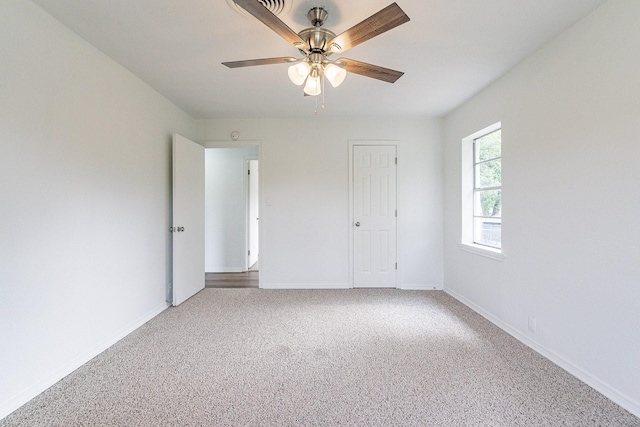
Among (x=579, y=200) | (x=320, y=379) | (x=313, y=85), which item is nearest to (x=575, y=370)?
(x=579, y=200)

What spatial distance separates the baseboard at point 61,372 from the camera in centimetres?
156

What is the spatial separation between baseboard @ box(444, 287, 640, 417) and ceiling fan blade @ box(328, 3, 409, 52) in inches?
93.3

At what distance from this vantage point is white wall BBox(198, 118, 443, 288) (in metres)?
3.85

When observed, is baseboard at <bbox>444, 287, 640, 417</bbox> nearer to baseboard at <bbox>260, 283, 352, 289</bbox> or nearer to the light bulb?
baseboard at <bbox>260, 283, 352, 289</bbox>

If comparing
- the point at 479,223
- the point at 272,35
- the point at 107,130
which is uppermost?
the point at 272,35

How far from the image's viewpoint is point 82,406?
63.1 inches

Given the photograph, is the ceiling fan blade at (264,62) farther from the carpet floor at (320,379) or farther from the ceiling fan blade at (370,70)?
the carpet floor at (320,379)

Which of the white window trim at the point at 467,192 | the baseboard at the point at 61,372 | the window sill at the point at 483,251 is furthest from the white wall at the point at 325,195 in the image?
the baseboard at the point at 61,372

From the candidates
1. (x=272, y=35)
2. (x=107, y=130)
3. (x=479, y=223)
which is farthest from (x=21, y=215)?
(x=479, y=223)

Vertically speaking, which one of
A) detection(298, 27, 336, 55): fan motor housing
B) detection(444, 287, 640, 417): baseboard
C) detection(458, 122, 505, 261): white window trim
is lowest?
detection(444, 287, 640, 417): baseboard

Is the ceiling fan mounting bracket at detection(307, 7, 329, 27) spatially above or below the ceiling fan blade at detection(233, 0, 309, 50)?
above

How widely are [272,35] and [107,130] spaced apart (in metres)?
1.56

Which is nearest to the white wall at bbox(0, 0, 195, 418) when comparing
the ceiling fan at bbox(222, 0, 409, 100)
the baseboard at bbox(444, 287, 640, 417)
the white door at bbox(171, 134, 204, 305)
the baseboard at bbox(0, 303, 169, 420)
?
the baseboard at bbox(0, 303, 169, 420)

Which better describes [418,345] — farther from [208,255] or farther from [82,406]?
[208,255]
